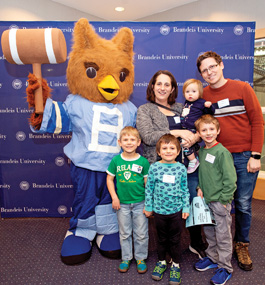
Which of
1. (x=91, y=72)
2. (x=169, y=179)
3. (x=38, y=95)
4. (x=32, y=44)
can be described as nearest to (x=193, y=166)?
(x=169, y=179)

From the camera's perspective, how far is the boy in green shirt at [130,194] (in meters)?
1.76

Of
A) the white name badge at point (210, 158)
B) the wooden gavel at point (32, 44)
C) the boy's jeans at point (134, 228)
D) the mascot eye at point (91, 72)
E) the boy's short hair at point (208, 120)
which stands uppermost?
the wooden gavel at point (32, 44)

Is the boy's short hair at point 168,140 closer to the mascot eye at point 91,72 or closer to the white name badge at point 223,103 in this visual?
the white name badge at point 223,103

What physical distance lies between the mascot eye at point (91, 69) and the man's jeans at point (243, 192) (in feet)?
4.22

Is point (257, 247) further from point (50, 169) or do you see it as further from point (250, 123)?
point (50, 169)

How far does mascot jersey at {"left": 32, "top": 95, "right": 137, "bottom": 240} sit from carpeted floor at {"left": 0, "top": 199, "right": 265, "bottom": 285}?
0.91ft

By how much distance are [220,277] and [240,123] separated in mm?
1129

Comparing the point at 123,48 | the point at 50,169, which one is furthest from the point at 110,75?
the point at 50,169

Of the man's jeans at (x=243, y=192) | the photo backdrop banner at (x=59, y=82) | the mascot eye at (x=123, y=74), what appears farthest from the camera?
the photo backdrop banner at (x=59, y=82)

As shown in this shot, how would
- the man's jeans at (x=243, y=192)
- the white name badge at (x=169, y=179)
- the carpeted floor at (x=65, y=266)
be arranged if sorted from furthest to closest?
the man's jeans at (x=243, y=192), the carpeted floor at (x=65, y=266), the white name badge at (x=169, y=179)

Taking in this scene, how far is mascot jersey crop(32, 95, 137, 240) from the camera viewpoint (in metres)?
1.90

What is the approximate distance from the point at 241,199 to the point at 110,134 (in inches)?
46.2

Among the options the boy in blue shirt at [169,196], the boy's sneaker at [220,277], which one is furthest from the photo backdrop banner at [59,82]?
the boy's sneaker at [220,277]

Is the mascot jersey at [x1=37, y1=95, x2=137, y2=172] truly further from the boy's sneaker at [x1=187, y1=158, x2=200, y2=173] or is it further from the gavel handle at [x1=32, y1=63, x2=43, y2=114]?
the boy's sneaker at [x1=187, y1=158, x2=200, y2=173]
